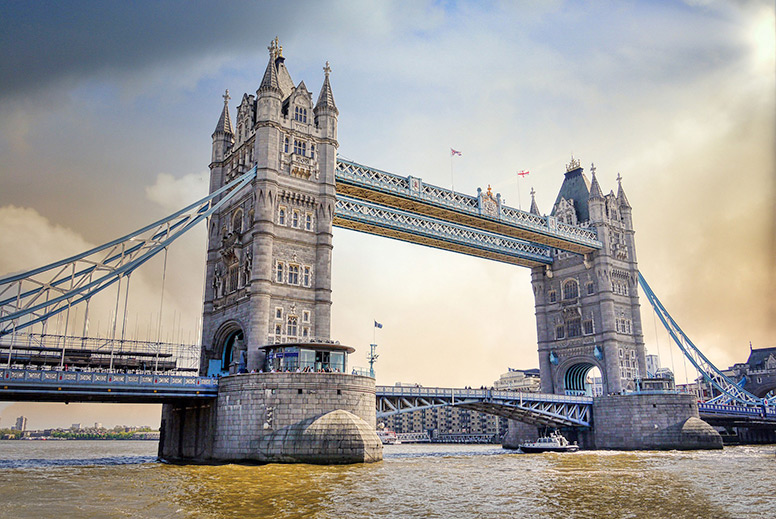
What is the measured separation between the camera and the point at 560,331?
8256 centimetres

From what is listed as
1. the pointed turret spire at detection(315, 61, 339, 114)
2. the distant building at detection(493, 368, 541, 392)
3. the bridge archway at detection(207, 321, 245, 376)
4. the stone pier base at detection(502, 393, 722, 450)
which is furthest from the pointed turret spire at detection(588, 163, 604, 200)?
the distant building at detection(493, 368, 541, 392)

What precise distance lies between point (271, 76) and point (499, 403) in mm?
38477

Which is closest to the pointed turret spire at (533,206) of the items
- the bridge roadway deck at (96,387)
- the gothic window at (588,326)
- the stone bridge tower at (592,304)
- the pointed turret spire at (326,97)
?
the stone bridge tower at (592,304)

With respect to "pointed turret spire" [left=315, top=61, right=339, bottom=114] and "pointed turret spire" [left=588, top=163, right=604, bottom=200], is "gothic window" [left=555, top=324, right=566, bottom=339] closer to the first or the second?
"pointed turret spire" [left=588, top=163, right=604, bottom=200]

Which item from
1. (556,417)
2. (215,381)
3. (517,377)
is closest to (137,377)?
(215,381)

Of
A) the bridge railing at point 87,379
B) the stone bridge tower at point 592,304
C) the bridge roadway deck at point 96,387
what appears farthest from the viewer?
the stone bridge tower at point 592,304

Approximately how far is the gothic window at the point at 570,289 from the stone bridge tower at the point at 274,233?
130 feet

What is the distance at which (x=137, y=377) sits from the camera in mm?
43219

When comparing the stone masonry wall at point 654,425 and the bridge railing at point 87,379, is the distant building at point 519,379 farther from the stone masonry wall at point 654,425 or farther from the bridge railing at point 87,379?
the bridge railing at point 87,379

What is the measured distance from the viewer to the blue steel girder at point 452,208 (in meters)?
59.5

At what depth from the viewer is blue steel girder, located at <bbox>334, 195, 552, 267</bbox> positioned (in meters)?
61.8

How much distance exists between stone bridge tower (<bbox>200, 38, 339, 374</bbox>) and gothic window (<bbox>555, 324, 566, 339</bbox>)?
40.4 metres

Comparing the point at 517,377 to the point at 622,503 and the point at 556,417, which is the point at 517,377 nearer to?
the point at 556,417

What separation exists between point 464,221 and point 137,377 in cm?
3896
